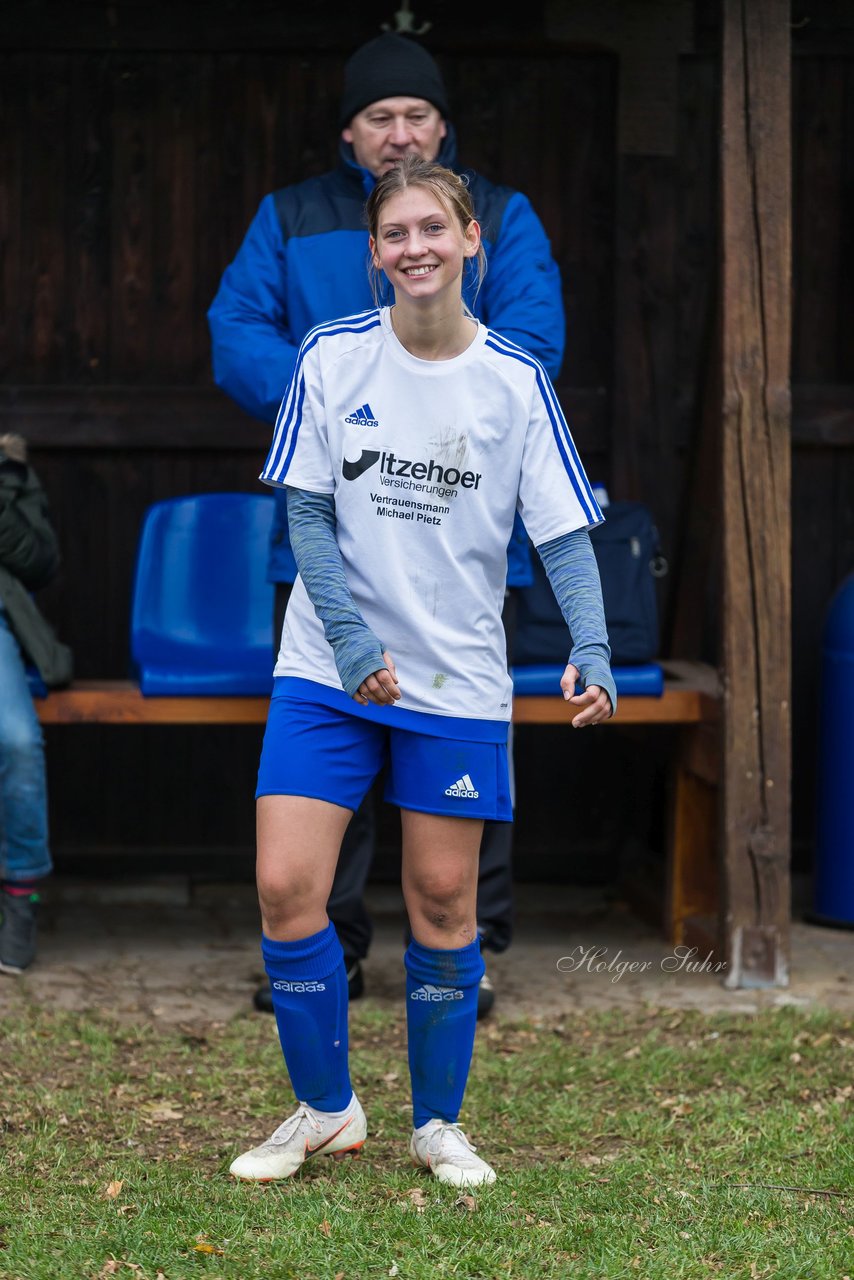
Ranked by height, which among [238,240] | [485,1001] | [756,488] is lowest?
[485,1001]

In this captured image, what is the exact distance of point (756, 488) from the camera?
4.69 metres

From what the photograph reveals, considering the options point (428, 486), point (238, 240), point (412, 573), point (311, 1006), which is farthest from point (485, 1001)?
point (238, 240)

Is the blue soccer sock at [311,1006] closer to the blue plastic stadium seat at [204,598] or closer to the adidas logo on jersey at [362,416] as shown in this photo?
the adidas logo on jersey at [362,416]

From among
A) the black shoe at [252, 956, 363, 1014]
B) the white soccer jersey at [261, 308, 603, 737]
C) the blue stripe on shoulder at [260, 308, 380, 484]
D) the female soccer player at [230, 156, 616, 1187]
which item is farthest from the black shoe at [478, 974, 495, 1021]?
the blue stripe on shoulder at [260, 308, 380, 484]

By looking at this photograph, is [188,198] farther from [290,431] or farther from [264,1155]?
[264,1155]

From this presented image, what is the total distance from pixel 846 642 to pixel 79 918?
2674 millimetres

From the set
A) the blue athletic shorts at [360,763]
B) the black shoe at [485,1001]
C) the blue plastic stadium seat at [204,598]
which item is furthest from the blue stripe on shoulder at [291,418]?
the black shoe at [485,1001]

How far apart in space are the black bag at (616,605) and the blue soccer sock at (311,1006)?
183cm

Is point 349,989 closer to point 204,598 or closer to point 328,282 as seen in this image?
point 204,598

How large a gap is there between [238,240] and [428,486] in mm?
3046

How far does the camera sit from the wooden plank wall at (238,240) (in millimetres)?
5691

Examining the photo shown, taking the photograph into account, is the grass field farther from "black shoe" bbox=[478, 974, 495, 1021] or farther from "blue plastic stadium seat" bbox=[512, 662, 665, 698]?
"blue plastic stadium seat" bbox=[512, 662, 665, 698]

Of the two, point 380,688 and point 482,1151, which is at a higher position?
point 380,688

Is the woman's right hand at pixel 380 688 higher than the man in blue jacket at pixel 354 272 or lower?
lower
